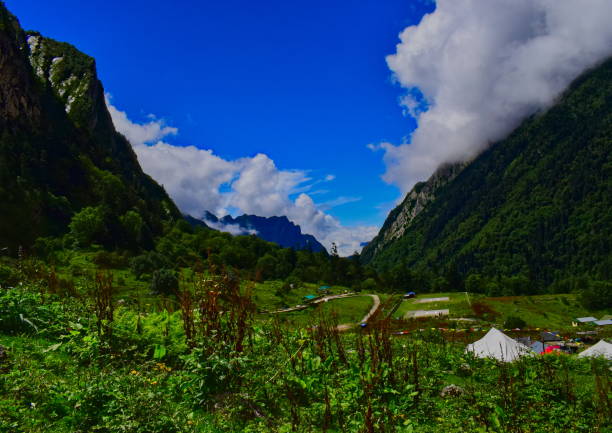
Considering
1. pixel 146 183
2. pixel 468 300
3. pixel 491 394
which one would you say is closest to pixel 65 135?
pixel 146 183

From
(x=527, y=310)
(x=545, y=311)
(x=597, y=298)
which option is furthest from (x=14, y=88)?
(x=597, y=298)

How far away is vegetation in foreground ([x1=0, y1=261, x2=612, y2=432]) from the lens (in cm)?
570

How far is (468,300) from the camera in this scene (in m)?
104

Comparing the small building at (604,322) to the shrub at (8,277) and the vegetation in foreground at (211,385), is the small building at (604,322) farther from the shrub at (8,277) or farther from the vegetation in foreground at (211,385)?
the shrub at (8,277)

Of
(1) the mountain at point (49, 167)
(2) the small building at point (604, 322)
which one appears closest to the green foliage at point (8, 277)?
(1) the mountain at point (49, 167)

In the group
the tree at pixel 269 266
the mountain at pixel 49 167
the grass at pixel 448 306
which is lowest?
the grass at pixel 448 306

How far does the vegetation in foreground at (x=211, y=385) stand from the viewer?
18.7ft

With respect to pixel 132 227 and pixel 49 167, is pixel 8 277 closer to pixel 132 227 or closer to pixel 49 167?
pixel 132 227

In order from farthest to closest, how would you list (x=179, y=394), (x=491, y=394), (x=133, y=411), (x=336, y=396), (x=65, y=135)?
(x=65, y=135), (x=491, y=394), (x=336, y=396), (x=179, y=394), (x=133, y=411)

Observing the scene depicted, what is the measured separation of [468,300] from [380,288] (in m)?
39.0

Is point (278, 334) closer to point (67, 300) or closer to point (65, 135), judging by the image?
point (67, 300)

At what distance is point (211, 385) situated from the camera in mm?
7117

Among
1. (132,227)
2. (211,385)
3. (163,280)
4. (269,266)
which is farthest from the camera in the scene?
(269,266)

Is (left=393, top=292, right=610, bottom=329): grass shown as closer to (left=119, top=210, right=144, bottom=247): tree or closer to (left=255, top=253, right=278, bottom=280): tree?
(left=255, top=253, right=278, bottom=280): tree
